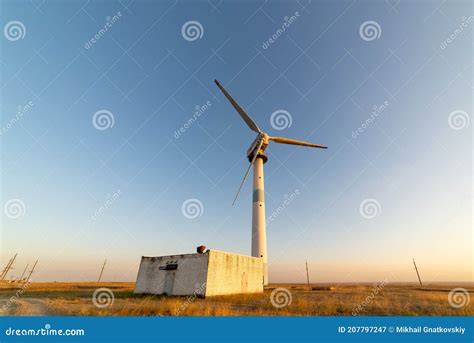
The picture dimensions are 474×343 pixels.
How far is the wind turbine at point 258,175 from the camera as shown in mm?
35375

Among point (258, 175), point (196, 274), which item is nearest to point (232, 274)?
point (196, 274)

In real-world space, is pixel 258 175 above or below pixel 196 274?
above

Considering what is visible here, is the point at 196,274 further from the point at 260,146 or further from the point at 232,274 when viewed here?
the point at 260,146

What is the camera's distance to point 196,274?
21578 millimetres

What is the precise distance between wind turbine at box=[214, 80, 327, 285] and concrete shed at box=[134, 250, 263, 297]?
26.6 ft

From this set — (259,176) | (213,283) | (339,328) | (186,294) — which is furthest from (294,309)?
(259,176)

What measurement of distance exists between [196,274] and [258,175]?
853 inches

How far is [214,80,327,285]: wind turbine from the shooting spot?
3538 cm

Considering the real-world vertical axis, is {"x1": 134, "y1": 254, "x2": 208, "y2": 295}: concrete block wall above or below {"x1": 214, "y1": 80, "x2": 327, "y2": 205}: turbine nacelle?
below

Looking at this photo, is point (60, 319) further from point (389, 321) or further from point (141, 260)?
point (141, 260)

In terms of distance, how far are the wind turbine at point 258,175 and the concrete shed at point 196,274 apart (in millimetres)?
8114

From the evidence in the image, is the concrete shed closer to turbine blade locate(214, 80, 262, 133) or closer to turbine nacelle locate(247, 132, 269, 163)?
turbine nacelle locate(247, 132, 269, 163)

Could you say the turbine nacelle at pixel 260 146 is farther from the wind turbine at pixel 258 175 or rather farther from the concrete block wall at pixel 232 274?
the concrete block wall at pixel 232 274

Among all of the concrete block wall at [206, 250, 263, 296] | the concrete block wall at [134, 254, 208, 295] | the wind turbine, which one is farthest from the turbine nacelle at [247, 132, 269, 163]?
the concrete block wall at [134, 254, 208, 295]
